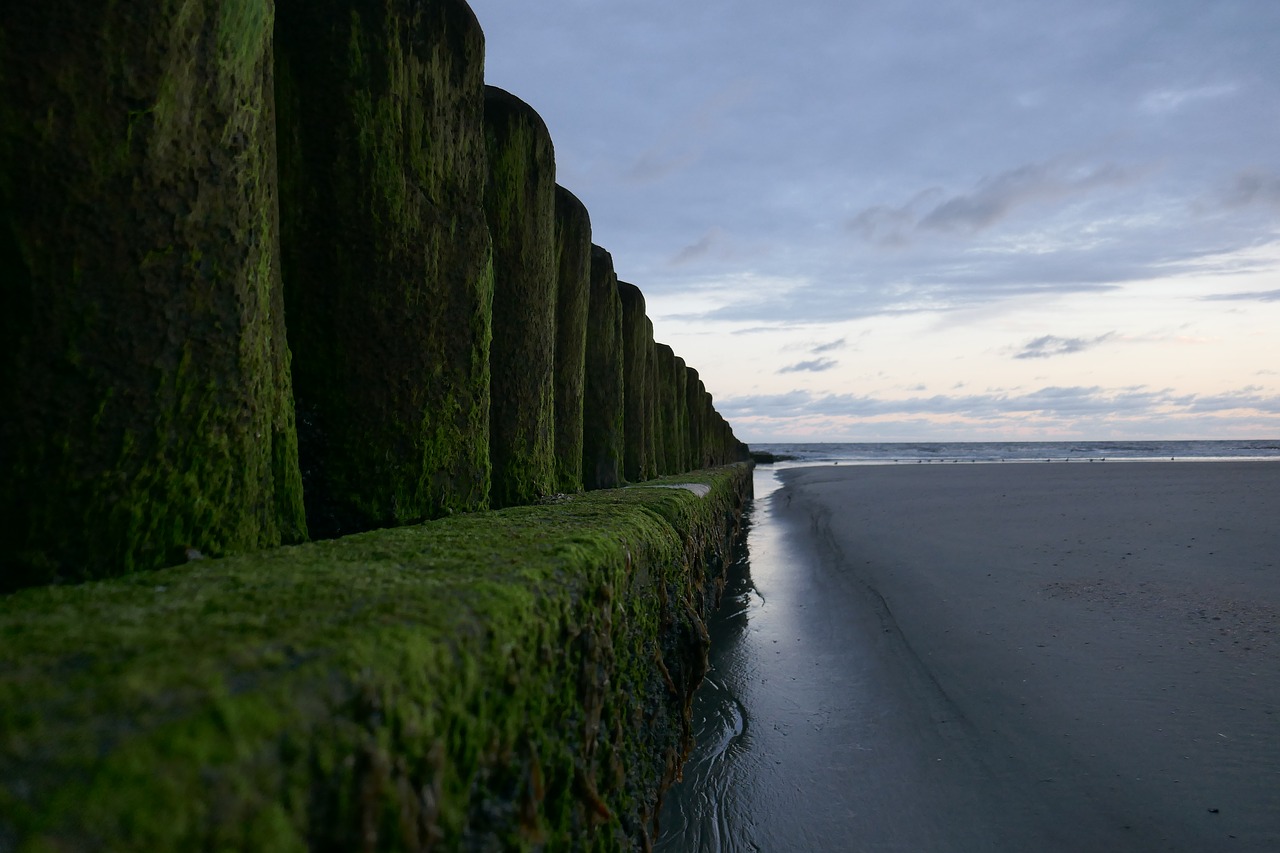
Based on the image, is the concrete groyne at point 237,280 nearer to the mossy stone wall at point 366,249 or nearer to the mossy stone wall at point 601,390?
the mossy stone wall at point 366,249

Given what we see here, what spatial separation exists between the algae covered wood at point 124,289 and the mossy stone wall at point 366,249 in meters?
0.75

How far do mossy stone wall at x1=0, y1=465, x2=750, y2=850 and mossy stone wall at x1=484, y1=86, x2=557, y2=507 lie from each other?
2166 millimetres

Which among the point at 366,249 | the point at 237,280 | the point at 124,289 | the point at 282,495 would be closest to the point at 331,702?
the point at 124,289

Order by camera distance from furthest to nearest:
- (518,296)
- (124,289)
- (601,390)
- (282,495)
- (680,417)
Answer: (680,417), (601,390), (518,296), (282,495), (124,289)

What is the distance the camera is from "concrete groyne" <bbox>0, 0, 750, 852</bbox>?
0.87 metres

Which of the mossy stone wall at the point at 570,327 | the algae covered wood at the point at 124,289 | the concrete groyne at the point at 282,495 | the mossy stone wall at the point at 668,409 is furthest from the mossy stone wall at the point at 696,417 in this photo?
the algae covered wood at the point at 124,289

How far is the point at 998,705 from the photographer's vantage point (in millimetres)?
4051

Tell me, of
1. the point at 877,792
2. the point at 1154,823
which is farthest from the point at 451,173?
the point at 1154,823

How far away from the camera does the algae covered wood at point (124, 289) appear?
5.49 ft

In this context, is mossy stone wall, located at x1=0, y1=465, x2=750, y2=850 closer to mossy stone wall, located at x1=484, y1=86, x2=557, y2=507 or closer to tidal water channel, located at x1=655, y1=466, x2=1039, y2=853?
tidal water channel, located at x1=655, y1=466, x2=1039, y2=853

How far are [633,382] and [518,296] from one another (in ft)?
18.9

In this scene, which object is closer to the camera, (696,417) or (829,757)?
(829,757)

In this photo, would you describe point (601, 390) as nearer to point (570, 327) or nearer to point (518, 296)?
point (570, 327)

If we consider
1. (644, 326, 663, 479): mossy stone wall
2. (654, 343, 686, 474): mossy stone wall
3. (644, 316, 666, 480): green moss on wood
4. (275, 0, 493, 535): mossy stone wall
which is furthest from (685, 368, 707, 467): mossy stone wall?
(275, 0, 493, 535): mossy stone wall
